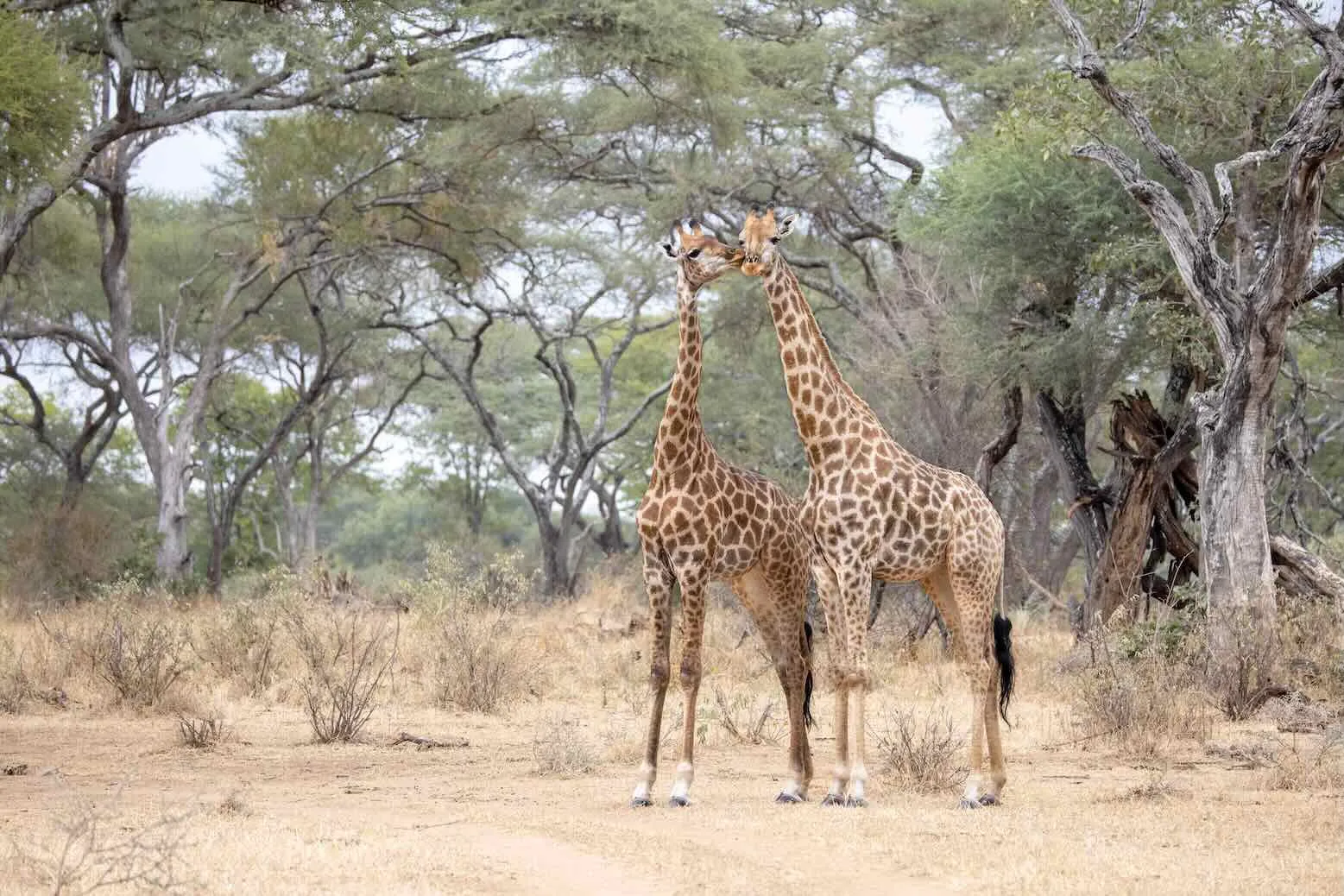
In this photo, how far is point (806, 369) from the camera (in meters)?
7.11

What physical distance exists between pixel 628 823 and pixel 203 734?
11.1 ft

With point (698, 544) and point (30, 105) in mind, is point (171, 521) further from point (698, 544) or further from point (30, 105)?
point (698, 544)

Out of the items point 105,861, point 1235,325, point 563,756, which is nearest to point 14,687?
point 563,756

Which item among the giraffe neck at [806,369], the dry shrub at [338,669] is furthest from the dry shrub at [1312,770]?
the dry shrub at [338,669]

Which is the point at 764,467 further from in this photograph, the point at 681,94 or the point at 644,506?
the point at 644,506

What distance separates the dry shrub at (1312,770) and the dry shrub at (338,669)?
465 cm

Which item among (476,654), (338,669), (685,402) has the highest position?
(685,402)

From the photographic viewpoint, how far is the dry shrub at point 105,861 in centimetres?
473

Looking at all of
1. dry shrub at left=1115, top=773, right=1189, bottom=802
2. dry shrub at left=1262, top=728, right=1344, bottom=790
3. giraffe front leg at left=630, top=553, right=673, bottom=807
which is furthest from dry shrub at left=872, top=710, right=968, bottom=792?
dry shrub at left=1262, top=728, right=1344, bottom=790

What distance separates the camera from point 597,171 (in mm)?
22297

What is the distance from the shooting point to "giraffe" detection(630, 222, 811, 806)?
6871mm

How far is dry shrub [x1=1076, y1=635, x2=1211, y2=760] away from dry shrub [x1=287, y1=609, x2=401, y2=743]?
4.04 meters

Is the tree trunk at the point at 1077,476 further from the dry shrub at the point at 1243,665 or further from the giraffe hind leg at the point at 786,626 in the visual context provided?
the giraffe hind leg at the point at 786,626

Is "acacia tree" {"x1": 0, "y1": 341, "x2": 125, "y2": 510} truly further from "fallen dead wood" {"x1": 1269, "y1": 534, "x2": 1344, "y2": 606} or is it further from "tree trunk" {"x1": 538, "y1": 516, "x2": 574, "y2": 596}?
"fallen dead wood" {"x1": 1269, "y1": 534, "x2": 1344, "y2": 606}
